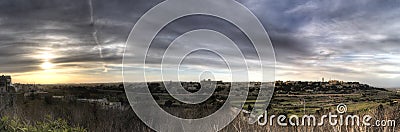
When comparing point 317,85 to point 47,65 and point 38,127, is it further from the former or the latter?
point 38,127

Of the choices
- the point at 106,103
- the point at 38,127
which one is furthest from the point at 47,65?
the point at 38,127

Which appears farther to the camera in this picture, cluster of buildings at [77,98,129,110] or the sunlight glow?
cluster of buildings at [77,98,129,110]

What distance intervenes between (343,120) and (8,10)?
614cm

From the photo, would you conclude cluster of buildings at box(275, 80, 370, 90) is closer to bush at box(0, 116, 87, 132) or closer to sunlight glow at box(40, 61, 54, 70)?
sunlight glow at box(40, 61, 54, 70)

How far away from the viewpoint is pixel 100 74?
787cm

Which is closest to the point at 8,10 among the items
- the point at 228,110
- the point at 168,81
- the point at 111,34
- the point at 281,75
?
the point at 111,34

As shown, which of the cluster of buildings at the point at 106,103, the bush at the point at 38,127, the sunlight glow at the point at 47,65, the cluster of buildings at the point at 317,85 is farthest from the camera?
the cluster of buildings at the point at 317,85

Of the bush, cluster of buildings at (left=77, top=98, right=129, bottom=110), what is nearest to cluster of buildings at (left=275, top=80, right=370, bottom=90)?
cluster of buildings at (left=77, top=98, right=129, bottom=110)

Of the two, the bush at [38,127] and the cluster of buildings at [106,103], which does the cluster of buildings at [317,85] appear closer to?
the cluster of buildings at [106,103]

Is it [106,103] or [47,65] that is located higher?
[47,65]

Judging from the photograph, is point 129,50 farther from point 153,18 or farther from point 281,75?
point 281,75

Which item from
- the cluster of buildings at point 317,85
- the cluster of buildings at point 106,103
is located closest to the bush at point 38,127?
the cluster of buildings at point 106,103

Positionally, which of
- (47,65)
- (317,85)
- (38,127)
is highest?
(47,65)

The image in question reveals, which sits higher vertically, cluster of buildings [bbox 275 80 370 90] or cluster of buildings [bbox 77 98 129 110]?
cluster of buildings [bbox 275 80 370 90]
